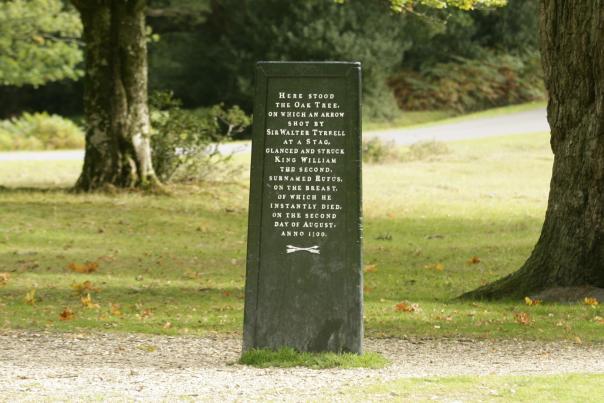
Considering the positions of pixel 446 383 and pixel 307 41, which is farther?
pixel 307 41

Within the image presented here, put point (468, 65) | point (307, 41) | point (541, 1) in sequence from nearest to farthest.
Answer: point (541, 1) → point (307, 41) → point (468, 65)

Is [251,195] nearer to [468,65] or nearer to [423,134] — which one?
[423,134]

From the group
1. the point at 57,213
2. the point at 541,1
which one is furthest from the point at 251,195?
the point at 57,213

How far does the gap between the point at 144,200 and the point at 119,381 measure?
44.8 feet

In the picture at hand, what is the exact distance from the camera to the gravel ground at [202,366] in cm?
745

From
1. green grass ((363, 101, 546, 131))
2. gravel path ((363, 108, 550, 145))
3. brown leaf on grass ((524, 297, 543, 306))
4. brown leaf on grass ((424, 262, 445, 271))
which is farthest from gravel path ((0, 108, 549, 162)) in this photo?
brown leaf on grass ((524, 297, 543, 306))

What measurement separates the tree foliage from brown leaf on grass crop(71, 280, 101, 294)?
22.5 metres

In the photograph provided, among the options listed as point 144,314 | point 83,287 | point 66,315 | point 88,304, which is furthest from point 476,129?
point 66,315

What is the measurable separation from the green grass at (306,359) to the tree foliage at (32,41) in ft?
90.5

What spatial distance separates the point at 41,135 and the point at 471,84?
21.1m

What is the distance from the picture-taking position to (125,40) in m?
22.0

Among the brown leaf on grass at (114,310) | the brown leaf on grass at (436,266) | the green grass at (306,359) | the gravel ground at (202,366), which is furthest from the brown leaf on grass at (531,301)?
the brown leaf on grass at (114,310)

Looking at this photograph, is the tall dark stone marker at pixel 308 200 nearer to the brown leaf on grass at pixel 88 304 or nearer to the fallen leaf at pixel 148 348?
the fallen leaf at pixel 148 348

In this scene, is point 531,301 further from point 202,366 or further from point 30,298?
point 30,298
